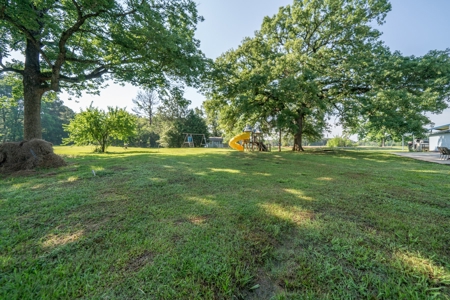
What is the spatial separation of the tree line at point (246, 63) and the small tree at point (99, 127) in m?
1.85

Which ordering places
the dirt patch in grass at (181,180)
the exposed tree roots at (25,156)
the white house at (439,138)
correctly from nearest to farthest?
the dirt patch in grass at (181,180), the exposed tree roots at (25,156), the white house at (439,138)

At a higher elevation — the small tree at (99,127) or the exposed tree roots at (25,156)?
the small tree at (99,127)

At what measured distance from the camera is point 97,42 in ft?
24.6

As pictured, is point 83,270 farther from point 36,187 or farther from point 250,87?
point 250,87

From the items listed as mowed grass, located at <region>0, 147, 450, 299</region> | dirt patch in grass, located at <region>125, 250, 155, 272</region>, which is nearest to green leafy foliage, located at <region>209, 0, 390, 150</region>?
mowed grass, located at <region>0, 147, 450, 299</region>

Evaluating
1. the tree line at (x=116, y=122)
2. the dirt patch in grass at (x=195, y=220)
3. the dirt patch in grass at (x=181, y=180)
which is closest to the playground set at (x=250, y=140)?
the tree line at (x=116, y=122)

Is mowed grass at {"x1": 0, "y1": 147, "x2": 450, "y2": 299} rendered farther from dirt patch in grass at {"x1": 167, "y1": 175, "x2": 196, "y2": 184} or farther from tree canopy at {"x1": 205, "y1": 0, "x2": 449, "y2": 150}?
tree canopy at {"x1": 205, "y1": 0, "x2": 449, "y2": 150}

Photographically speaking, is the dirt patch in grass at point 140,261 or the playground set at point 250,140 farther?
the playground set at point 250,140

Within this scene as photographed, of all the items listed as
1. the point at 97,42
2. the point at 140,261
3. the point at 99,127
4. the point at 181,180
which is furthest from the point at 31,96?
the point at 140,261

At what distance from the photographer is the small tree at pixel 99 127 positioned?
10.9 m

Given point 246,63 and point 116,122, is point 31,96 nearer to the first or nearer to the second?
point 116,122

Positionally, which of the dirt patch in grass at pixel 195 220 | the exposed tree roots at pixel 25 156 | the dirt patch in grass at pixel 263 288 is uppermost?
the exposed tree roots at pixel 25 156

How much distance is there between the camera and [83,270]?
128cm

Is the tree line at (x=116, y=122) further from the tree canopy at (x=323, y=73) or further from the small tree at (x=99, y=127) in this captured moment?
the tree canopy at (x=323, y=73)
